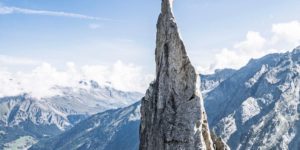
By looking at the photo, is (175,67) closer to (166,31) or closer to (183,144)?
(166,31)

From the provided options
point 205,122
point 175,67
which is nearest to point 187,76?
point 175,67

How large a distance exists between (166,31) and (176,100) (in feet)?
20.8

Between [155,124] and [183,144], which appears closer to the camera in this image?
[183,144]

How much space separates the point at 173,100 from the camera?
43.5 m

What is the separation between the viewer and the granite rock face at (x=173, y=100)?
4219cm

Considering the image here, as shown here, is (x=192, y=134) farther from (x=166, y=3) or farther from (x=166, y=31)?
(x=166, y=3)

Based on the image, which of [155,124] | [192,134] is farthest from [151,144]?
[192,134]

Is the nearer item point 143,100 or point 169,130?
point 169,130

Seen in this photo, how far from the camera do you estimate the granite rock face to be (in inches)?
1661

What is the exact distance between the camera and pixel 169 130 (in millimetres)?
43094

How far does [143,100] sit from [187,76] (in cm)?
628

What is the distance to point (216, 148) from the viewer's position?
46.9 m

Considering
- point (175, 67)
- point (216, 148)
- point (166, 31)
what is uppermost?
point (166, 31)

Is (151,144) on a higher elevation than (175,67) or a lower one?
lower
